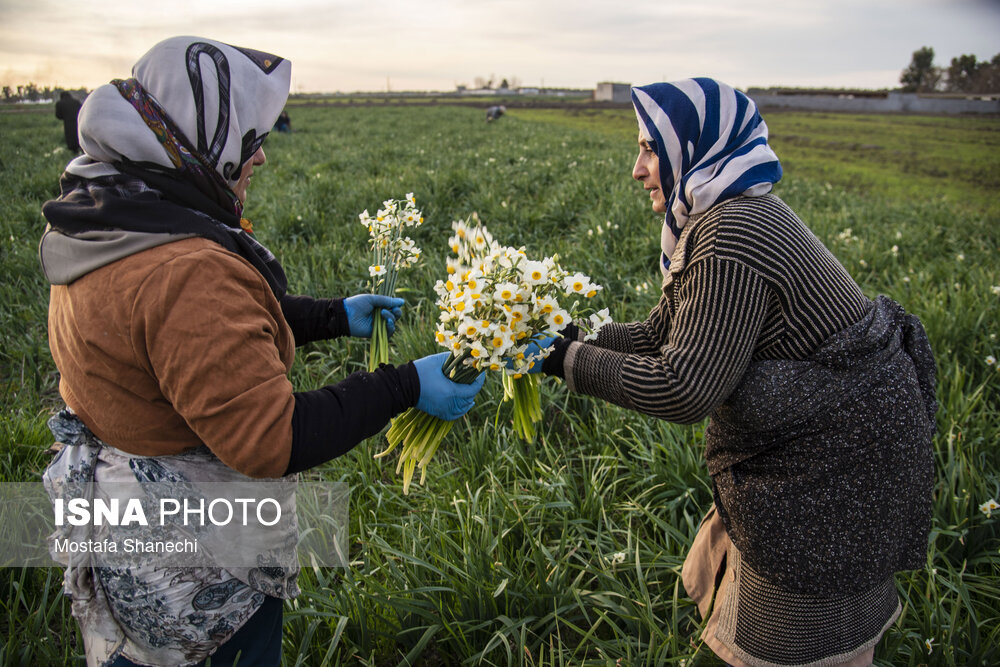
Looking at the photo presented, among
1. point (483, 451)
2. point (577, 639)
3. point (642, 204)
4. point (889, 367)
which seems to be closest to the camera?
point (889, 367)

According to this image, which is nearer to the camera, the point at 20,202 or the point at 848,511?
the point at 848,511

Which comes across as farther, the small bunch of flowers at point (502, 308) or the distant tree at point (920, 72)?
the distant tree at point (920, 72)

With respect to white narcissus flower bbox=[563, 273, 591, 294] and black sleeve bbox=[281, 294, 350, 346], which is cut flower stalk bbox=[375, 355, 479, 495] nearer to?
black sleeve bbox=[281, 294, 350, 346]

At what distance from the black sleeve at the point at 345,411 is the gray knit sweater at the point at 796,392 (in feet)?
2.00

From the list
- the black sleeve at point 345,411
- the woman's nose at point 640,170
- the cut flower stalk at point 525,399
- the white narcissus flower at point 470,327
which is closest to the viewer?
the black sleeve at point 345,411

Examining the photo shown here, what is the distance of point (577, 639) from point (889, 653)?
1.04 meters

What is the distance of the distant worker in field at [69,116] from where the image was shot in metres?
11.9

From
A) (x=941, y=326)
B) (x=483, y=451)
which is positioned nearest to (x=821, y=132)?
(x=941, y=326)

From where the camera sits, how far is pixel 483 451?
9.09 feet

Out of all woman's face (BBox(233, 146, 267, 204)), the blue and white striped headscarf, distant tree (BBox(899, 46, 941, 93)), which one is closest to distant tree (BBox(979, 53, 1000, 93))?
distant tree (BBox(899, 46, 941, 93))

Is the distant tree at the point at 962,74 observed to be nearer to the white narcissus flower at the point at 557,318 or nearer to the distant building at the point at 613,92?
the distant building at the point at 613,92

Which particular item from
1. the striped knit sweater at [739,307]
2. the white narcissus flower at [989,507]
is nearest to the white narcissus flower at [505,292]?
the striped knit sweater at [739,307]

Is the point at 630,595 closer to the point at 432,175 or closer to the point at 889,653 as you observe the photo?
the point at 889,653

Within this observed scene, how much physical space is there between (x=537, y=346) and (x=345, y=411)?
60cm
